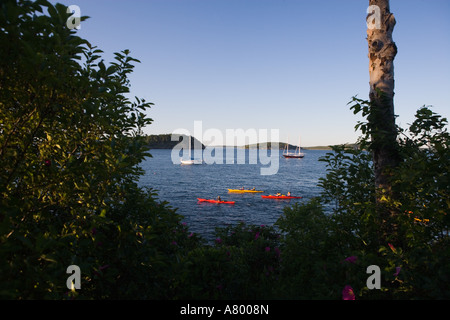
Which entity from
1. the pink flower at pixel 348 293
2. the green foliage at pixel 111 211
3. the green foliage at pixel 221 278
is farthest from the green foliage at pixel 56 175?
the pink flower at pixel 348 293

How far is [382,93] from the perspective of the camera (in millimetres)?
4746

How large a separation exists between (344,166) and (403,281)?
244cm

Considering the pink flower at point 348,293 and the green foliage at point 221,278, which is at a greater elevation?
the pink flower at point 348,293

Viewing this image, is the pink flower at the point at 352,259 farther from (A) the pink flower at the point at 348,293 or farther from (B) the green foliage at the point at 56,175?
(B) the green foliage at the point at 56,175

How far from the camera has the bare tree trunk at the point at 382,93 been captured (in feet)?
15.3

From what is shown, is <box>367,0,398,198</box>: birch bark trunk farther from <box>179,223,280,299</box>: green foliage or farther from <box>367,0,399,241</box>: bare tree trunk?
<box>179,223,280,299</box>: green foliage

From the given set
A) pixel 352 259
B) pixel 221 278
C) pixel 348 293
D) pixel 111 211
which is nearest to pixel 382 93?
pixel 352 259

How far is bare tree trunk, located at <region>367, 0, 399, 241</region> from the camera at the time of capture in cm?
465

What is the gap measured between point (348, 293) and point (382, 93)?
3.80 metres

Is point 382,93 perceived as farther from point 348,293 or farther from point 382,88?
point 348,293

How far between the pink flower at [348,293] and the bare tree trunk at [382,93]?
155 centimetres
